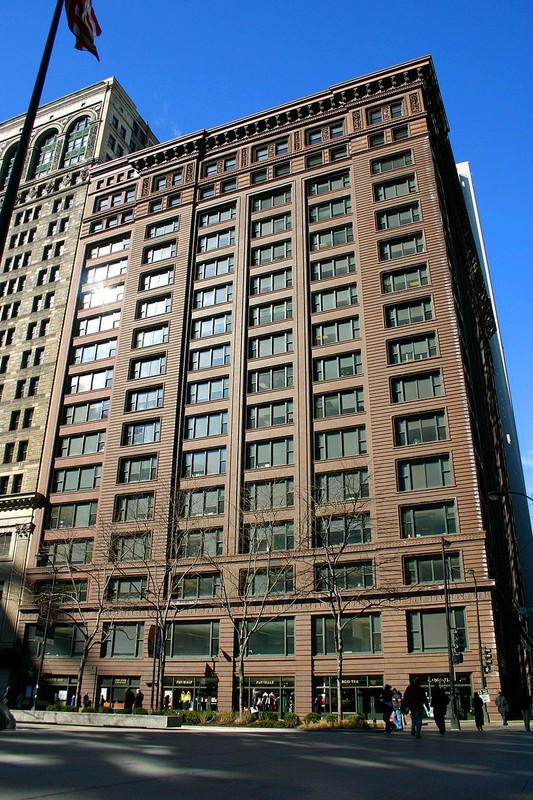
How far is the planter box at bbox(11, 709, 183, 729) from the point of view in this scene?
2858cm

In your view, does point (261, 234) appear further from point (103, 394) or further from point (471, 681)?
point (471, 681)

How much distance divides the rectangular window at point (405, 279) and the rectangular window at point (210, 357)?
1471cm

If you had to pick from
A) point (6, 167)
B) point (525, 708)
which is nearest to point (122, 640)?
point (525, 708)

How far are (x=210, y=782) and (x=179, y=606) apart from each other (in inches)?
1561

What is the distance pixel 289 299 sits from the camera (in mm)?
56250

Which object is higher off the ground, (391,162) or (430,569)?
(391,162)

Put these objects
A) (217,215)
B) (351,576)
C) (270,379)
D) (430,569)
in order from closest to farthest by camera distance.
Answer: (430,569) → (351,576) → (270,379) → (217,215)

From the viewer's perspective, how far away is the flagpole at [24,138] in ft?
42.1

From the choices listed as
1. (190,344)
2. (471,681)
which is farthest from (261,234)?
(471,681)

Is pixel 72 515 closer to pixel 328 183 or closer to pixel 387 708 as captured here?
pixel 387 708

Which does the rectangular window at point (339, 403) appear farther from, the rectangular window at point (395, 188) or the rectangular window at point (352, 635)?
the rectangular window at point (395, 188)

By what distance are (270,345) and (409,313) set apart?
12.1 m

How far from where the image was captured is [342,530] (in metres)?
45.5

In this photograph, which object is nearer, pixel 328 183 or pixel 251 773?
pixel 251 773
